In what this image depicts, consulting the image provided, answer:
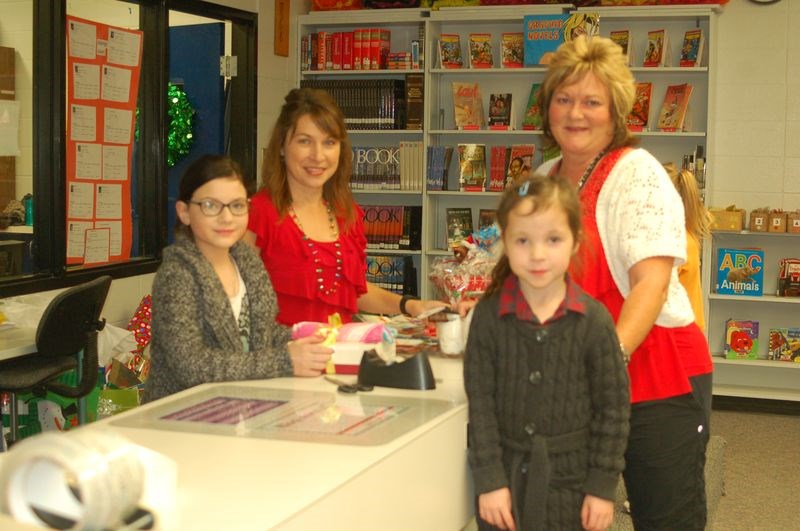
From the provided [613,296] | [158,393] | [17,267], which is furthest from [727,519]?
[17,267]

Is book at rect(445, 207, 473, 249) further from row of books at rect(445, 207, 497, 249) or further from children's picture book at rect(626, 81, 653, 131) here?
children's picture book at rect(626, 81, 653, 131)

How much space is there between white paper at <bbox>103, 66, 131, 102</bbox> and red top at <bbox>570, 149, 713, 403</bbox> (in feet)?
11.5

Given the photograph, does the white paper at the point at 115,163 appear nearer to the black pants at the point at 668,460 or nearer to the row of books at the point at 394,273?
the row of books at the point at 394,273

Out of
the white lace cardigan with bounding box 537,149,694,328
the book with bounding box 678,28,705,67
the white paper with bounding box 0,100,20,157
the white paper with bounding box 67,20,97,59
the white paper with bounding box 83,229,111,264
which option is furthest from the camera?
the book with bounding box 678,28,705,67

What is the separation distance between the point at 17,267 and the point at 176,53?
72.5 inches

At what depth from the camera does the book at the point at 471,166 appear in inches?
248

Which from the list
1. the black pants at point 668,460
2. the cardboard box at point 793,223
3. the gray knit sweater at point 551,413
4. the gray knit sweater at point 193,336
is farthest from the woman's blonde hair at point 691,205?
the cardboard box at point 793,223

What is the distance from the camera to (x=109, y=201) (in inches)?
200

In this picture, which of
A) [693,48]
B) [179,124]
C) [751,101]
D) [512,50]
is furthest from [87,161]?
[751,101]

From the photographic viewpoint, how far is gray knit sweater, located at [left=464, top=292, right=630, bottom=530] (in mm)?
1861

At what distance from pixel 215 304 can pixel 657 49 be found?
15.0ft

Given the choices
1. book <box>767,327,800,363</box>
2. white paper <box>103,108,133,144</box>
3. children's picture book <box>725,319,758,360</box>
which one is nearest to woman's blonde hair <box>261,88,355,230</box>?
white paper <box>103,108,133,144</box>

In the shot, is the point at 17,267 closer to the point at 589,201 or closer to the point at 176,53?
the point at 176,53

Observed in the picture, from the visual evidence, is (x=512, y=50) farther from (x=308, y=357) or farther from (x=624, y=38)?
(x=308, y=357)
